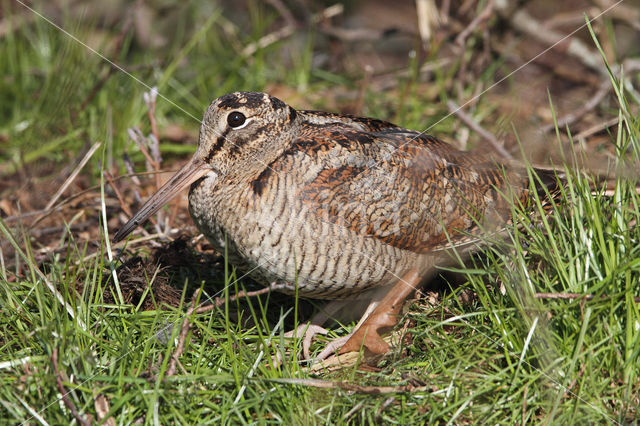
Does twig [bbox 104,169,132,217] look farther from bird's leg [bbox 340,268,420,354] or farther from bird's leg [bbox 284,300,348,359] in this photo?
bird's leg [bbox 340,268,420,354]

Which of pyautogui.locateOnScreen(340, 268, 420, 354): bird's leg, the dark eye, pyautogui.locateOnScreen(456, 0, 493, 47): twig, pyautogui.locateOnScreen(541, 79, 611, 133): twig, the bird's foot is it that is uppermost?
pyautogui.locateOnScreen(456, 0, 493, 47): twig

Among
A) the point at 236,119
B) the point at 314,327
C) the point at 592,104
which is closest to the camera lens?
the point at 236,119

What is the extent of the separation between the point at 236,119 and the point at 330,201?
52 cm

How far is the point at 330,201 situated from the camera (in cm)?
284

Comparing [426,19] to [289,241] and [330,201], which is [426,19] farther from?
[289,241]

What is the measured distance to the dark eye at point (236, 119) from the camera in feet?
9.58

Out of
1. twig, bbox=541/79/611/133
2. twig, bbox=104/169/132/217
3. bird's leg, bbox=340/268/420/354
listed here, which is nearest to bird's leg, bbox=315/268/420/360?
bird's leg, bbox=340/268/420/354

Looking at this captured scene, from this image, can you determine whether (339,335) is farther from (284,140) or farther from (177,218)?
(177,218)

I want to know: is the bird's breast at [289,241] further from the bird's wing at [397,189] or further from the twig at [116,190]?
the twig at [116,190]

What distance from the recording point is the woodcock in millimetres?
2826

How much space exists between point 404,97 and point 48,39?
267 centimetres

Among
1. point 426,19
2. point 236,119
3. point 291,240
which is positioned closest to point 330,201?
point 291,240

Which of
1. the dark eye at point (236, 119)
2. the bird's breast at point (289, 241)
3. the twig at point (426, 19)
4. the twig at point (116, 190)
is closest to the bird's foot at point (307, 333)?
the bird's breast at point (289, 241)

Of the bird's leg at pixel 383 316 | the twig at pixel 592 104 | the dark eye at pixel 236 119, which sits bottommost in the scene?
the bird's leg at pixel 383 316
